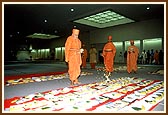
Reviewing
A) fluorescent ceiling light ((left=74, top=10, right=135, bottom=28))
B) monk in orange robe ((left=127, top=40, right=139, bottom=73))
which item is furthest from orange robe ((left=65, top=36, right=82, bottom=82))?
fluorescent ceiling light ((left=74, top=10, right=135, bottom=28))

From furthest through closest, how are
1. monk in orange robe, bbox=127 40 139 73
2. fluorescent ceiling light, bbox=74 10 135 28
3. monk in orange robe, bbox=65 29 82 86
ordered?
1. fluorescent ceiling light, bbox=74 10 135 28
2. monk in orange robe, bbox=127 40 139 73
3. monk in orange robe, bbox=65 29 82 86

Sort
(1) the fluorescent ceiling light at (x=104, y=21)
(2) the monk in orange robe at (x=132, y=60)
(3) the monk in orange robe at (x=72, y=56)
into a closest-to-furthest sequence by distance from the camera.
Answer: (3) the monk in orange robe at (x=72, y=56) < (2) the monk in orange robe at (x=132, y=60) < (1) the fluorescent ceiling light at (x=104, y=21)

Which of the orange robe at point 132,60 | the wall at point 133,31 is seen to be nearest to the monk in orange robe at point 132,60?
the orange robe at point 132,60

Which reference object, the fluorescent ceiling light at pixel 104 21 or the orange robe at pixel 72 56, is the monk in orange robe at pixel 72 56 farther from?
the fluorescent ceiling light at pixel 104 21

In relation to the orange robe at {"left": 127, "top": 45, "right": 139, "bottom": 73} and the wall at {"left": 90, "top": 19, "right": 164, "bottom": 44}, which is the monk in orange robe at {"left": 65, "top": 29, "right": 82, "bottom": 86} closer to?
the orange robe at {"left": 127, "top": 45, "right": 139, "bottom": 73}

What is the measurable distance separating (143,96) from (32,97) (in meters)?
2.38

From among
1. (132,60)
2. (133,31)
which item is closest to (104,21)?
(133,31)

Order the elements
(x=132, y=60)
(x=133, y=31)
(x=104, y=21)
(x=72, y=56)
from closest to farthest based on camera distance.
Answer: (x=72, y=56) → (x=132, y=60) → (x=133, y=31) → (x=104, y=21)

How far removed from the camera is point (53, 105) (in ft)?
9.86

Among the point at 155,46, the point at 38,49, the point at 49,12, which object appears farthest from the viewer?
the point at 38,49

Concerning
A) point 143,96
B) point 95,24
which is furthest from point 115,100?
point 95,24

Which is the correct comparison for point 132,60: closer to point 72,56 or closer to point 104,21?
point 72,56

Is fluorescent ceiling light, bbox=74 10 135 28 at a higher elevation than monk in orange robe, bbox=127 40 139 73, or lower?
higher

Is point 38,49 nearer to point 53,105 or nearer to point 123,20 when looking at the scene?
point 123,20
